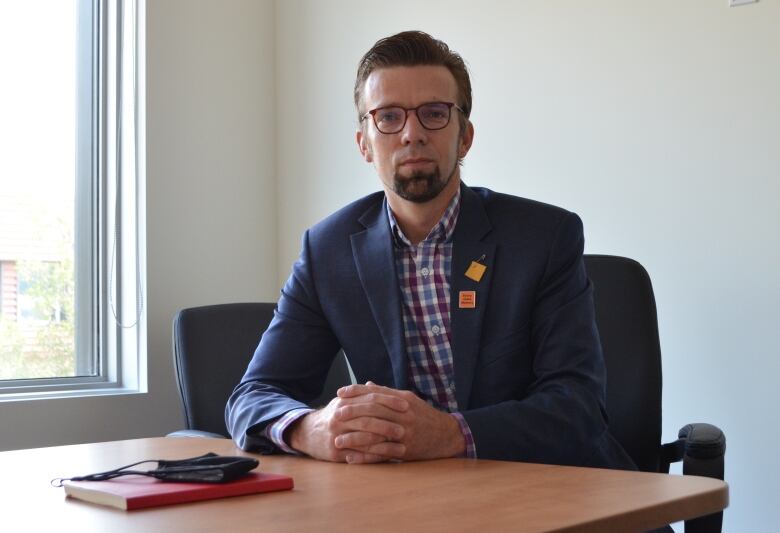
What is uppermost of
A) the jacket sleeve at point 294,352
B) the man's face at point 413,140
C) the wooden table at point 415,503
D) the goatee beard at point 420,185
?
the man's face at point 413,140

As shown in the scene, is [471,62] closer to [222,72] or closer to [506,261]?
[222,72]

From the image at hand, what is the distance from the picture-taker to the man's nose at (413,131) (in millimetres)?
→ 2047

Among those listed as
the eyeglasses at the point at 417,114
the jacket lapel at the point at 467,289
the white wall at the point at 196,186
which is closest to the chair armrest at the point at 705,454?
the jacket lapel at the point at 467,289

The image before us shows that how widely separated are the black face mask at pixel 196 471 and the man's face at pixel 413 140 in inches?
35.2

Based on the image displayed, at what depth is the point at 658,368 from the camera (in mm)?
2166

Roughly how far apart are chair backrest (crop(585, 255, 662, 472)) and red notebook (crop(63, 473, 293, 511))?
1.09 metres

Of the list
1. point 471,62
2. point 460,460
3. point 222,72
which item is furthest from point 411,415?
point 222,72

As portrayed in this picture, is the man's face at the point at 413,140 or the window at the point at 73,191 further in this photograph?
the window at the point at 73,191

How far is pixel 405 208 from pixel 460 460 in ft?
2.47

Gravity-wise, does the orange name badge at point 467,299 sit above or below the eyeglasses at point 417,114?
below

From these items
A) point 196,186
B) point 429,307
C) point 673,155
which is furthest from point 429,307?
point 196,186

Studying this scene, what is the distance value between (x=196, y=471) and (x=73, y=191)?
229 cm

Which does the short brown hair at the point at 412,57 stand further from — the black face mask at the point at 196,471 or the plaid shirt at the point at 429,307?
the black face mask at the point at 196,471

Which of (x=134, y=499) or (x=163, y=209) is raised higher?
(x=163, y=209)
